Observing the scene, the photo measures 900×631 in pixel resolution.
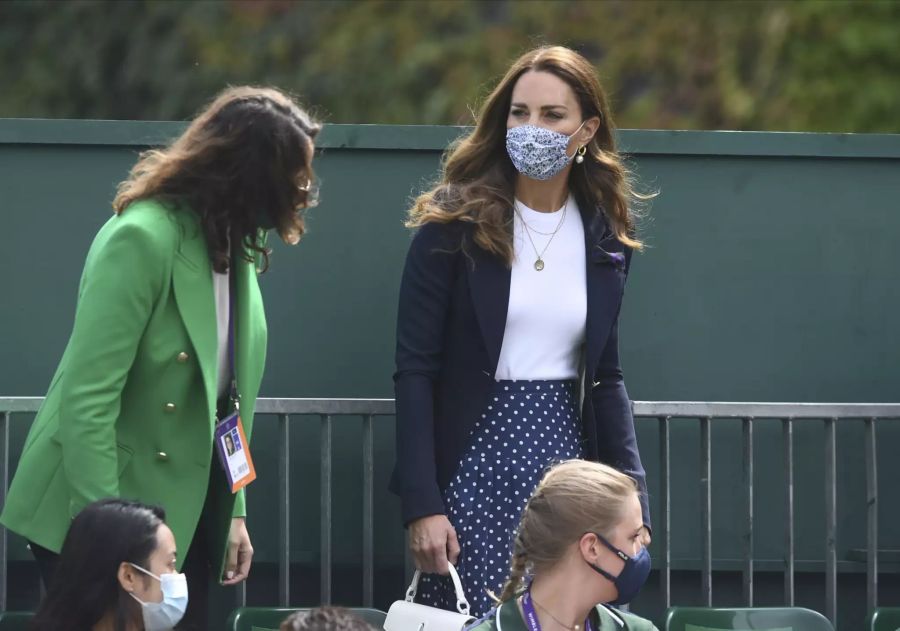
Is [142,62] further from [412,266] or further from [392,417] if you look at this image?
[412,266]

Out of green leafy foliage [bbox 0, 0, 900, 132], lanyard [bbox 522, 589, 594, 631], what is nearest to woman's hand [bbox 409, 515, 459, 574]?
lanyard [bbox 522, 589, 594, 631]

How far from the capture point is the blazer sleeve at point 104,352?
3891 millimetres

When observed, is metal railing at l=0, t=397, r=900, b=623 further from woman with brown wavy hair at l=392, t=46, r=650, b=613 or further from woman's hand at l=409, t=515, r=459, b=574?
woman's hand at l=409, t=515, r=459, b=574

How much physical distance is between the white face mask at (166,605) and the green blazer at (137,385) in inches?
7.7

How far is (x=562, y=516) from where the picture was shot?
3.84 meters

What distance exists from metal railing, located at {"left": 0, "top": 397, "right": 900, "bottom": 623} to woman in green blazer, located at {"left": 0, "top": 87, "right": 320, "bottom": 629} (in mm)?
968

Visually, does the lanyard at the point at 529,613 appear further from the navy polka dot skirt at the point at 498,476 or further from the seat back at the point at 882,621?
the seat back at the point at 882,621

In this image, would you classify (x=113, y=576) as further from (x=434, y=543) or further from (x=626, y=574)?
(x=626, y=574)

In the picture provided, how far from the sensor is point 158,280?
13.0 feet

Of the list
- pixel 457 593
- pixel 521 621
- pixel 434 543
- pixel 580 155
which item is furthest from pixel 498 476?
pixel 580 155

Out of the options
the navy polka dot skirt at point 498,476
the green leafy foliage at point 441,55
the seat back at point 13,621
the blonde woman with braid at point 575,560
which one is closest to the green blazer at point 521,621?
the blonde woman with braid at point 575,560

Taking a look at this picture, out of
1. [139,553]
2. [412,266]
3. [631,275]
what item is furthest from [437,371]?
[631,275]

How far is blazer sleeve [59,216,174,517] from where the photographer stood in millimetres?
3891

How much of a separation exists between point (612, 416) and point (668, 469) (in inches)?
25.0
